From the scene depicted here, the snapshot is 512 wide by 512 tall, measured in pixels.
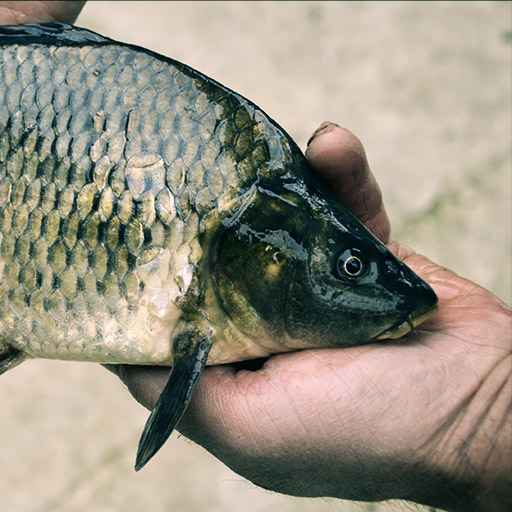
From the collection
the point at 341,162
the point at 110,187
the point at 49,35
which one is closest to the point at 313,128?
the point at 341,162

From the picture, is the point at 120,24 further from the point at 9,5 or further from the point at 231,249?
the point at 231,249

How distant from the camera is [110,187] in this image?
5.67ft

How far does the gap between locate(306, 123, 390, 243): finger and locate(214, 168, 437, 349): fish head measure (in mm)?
207

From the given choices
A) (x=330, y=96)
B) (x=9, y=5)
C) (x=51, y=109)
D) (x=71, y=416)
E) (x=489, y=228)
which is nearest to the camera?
(x=51, y=109)

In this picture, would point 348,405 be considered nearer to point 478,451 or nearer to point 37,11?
point 478,451

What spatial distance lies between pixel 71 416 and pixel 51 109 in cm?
184

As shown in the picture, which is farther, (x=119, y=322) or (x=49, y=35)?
(x=49, y=35)

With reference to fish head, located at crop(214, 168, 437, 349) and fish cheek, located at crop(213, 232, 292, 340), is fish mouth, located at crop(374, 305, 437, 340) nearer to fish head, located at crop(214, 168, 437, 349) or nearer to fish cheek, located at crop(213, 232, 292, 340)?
fish head, located at crop(214, 168, 437, 349)

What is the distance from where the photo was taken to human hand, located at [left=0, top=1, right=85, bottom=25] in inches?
104

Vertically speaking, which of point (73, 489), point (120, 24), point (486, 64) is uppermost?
point (486, 64)

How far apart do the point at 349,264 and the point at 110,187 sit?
0.55 metres

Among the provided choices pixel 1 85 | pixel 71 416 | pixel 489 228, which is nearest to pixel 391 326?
pixel 1 85

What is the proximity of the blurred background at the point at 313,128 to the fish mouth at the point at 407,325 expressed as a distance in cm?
150

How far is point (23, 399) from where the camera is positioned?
131 inches
